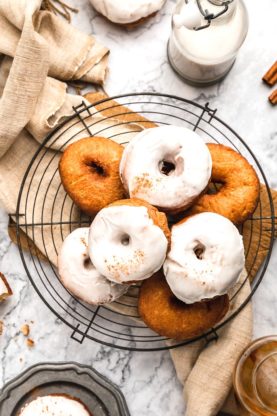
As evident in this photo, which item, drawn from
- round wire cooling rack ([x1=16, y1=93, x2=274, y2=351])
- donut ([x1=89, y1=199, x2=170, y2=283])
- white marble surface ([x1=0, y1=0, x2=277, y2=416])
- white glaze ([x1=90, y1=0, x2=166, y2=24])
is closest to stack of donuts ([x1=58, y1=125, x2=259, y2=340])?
donut ([x1=89, y1=199, x2=170, y2=283])

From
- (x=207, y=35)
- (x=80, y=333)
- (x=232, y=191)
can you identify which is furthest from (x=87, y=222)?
(x=207, y=35)

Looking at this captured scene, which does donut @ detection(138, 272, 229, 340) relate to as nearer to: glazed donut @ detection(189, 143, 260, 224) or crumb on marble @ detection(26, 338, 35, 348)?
glazed donut @ detection(189, 143, 260, 224)

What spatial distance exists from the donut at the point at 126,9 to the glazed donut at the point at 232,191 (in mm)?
413

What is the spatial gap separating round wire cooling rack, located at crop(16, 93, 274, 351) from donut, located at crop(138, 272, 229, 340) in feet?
0.36

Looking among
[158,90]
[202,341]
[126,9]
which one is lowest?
[202,341]

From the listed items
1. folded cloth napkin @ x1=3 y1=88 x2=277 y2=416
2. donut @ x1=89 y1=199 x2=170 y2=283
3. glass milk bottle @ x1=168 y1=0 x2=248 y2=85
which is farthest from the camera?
folded cloth napkin @ x1=3 y1=88 x2=277 y2=416

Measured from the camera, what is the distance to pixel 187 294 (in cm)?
110

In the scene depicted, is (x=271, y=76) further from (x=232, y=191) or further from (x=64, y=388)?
(x=64, y=388)

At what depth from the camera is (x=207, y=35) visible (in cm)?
126

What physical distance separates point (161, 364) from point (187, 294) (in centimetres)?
35

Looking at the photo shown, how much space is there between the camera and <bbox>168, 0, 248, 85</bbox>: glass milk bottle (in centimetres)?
116

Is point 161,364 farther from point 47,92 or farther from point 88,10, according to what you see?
point 88,10

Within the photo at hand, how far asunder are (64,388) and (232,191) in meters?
0.61

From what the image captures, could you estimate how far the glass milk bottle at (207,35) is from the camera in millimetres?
1161
